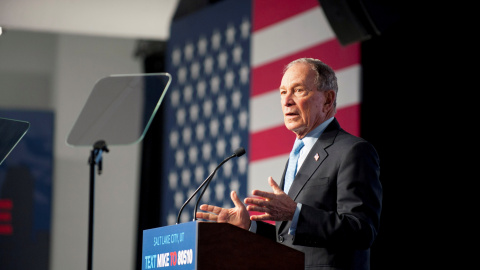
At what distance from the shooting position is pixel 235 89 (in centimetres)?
464

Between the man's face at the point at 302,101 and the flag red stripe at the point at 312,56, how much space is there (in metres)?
1.46

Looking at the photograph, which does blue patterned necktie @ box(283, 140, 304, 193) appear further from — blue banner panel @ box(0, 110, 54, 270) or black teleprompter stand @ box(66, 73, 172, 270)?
blue banner panel @ box(0, 110, 54, 270)

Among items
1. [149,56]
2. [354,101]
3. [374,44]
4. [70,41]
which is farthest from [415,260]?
[70,41]

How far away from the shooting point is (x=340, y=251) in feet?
6.50

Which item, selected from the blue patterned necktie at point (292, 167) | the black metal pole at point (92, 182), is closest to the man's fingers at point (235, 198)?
the blue patterned necktie at point (292, 167)

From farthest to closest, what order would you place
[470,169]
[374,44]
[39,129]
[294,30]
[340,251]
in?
[39,129] → [294,30] → [374,44] → [470,169] → [340,251]

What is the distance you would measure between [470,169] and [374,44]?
84cm

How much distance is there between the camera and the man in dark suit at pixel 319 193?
6.10 ft

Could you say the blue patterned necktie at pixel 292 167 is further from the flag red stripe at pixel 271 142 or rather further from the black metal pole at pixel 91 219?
the flag red stripe at pixel 271 142

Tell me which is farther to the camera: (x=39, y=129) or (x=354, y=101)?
(x=39, y=129)

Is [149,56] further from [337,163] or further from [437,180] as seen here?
[337,163]

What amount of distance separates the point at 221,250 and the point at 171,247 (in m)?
0.18

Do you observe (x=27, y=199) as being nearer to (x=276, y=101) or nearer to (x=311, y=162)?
(x=276, y=101)

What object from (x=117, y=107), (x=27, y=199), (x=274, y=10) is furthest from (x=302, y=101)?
(x=27, y=199)
